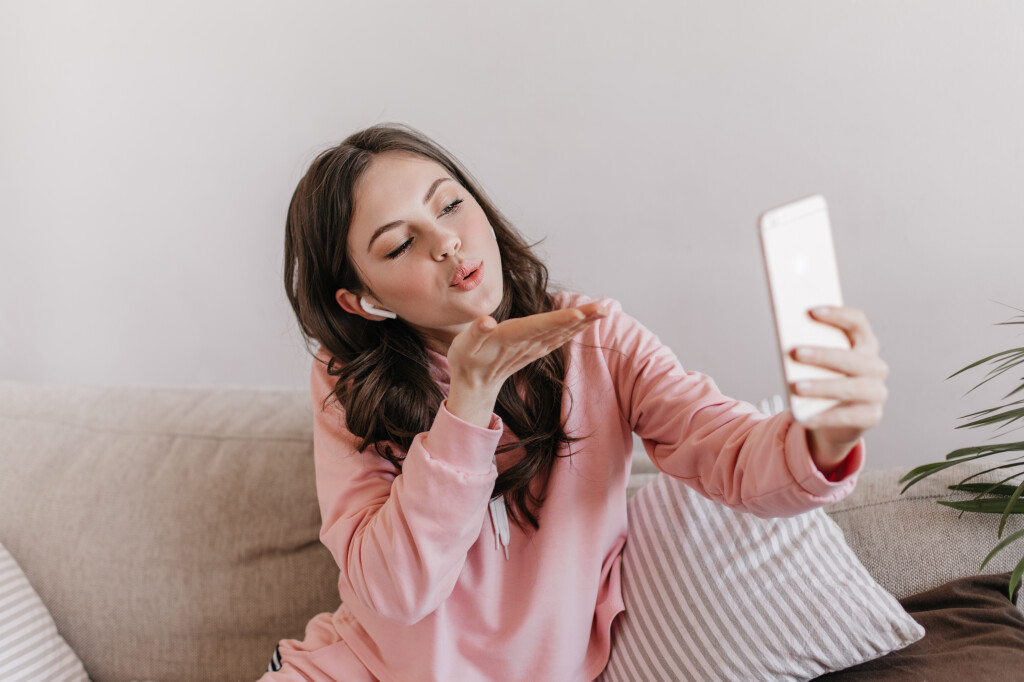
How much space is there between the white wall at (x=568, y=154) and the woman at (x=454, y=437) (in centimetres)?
41

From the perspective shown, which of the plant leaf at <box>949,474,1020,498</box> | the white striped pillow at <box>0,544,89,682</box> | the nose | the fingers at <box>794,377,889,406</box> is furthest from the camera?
the white striped pillow at <box>0,544,89,682</box>

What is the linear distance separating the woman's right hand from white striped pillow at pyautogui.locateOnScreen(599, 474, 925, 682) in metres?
0.39

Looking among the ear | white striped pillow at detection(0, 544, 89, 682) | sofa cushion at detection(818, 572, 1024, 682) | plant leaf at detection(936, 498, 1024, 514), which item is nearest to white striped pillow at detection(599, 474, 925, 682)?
sofa cushion at detection(818, 572, 1024, 682)

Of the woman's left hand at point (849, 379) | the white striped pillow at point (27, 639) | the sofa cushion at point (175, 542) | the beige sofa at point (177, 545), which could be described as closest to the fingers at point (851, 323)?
the woman's left hand at point (849, 379)

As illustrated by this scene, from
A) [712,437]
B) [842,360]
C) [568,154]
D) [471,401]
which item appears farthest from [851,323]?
[568,154]

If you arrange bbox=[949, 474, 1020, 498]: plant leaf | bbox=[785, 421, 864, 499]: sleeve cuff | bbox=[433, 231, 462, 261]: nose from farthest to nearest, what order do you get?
bbox=[949, 474, 1020, 498]: plant leaf → bbox=[433, 231, 462, 261]: nose → bbox=[785, 421, 864, 499]: sleeve cuff

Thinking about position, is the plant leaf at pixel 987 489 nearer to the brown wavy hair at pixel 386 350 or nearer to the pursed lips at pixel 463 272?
the brown wavy hair at pixel 386 350

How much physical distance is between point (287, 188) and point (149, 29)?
0.48m

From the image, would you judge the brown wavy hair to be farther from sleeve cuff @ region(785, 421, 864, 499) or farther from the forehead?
sleeve cuff @ region(785, 421, 864, 499)

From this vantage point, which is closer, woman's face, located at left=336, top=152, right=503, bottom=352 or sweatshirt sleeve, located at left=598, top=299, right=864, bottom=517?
sweatshirt sleeve, located at left=598, top=299, right=864, bottom=517

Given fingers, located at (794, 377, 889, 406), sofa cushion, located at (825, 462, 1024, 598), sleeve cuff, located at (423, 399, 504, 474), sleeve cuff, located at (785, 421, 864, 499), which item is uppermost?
fingers, located at (794, 377, 889, 406)

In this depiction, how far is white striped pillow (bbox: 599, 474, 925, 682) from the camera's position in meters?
0.97

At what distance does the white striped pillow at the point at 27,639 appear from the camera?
51.4 inches

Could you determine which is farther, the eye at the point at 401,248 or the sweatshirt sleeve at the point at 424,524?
the eye at the point at 401,248
